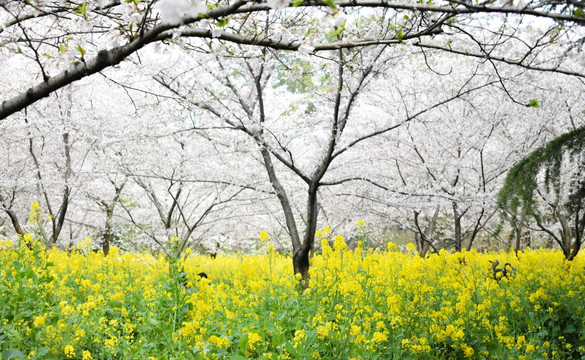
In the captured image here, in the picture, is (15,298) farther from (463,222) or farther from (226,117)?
(463,222)

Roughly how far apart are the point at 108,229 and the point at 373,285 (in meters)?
10.8

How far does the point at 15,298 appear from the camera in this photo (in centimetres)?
359

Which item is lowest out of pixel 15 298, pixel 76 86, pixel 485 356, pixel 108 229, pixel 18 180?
pixel 485 356

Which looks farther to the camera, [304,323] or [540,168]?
[540,168]

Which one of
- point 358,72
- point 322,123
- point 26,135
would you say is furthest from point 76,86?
point 358,72

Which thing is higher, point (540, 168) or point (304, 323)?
point (540, 168)

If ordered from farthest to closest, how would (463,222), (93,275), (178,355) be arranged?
1. (463,222)
2. (93,275)
3. (178,355)

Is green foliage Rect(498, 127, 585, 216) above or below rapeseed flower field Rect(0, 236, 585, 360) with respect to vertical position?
above

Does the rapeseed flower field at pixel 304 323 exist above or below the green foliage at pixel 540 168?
below

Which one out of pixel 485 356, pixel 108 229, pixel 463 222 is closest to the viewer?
pixel 485 356

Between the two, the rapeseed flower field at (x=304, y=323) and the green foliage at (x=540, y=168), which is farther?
the green foliage at (x=540, y=168)

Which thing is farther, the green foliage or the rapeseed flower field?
the green foliage

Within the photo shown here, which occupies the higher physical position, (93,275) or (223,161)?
(223,161)

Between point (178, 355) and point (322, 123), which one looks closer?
point (178, 355)
